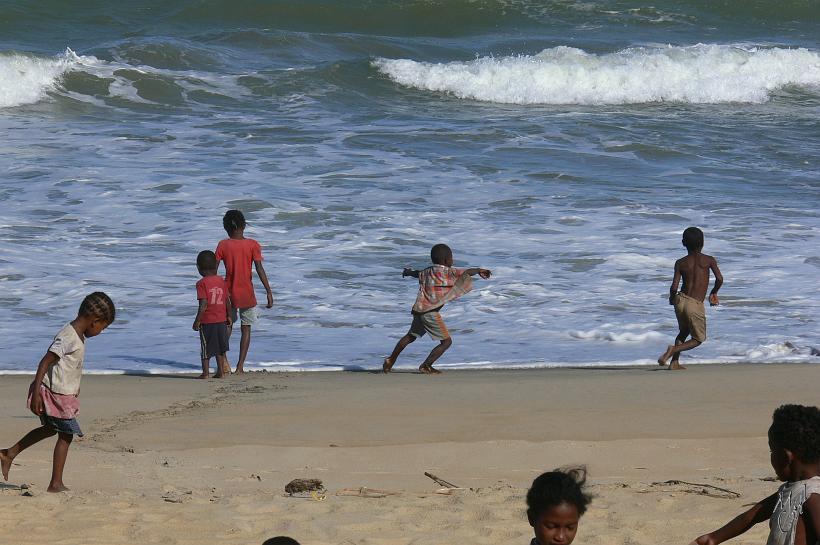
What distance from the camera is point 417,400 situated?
704cm

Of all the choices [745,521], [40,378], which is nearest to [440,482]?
[40,378]

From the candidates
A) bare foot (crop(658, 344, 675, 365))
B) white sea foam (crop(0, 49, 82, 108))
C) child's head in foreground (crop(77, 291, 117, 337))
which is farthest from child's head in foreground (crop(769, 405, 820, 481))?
white sea foam (crop(0, 49, 82, 108))

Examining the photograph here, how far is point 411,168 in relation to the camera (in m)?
15.1

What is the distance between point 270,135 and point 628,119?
609cm

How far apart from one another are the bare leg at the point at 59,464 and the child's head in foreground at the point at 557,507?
2.90 m

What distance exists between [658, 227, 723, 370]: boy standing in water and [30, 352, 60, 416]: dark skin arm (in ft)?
14.3

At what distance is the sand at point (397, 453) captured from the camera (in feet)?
15.6

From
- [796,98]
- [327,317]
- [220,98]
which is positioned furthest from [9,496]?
[796,98]

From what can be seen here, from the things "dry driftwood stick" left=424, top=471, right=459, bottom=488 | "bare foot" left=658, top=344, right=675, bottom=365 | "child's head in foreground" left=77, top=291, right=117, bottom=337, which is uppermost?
"child's head in foreground" left=77, top=291, right=117, bottom=337

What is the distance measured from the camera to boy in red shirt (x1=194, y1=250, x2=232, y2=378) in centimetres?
797

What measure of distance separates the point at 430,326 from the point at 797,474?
5.15 m

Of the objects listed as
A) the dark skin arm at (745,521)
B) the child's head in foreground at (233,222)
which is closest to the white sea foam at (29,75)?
the child's head in foreground at (233,222)

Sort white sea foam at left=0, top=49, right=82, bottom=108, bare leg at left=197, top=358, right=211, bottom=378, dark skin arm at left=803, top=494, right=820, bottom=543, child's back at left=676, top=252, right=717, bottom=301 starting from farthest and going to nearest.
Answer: white sea foam at left=0, top=49, right=82, bottom=108, child's back at left=676, top=252, right=717, bottom=301, bare leg at left=197, top=358, right=211, bottom=378, dark skin arm at left=803, top=494, right=820, bottom=543

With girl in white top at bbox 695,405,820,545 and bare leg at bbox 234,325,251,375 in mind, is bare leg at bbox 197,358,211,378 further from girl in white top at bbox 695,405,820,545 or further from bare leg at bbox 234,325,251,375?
girl in white top at bbox 695,405,820,545
